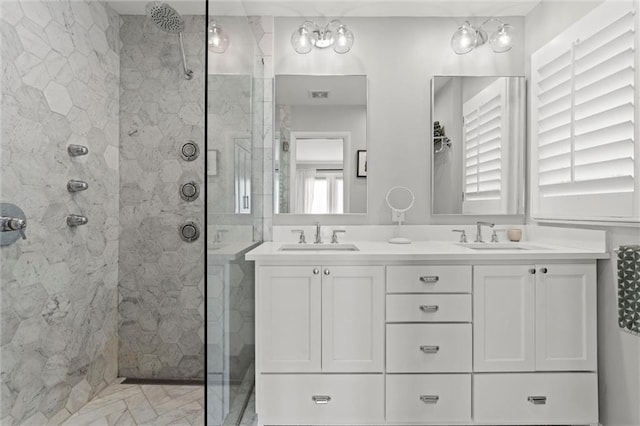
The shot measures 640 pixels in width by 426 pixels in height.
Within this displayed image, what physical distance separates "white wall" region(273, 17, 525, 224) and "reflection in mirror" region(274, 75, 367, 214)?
0.07 metres

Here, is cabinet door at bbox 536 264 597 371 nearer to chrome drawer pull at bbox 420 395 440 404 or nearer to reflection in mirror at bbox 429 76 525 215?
chrome drawer pull at bbox 420 395 440 404

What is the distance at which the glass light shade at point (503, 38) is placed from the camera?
6.92 feet

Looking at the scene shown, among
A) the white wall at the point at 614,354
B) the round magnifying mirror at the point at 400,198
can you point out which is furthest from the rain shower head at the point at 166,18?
the white wall at the point at 614,354

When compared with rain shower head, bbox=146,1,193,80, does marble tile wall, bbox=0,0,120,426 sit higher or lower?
lower

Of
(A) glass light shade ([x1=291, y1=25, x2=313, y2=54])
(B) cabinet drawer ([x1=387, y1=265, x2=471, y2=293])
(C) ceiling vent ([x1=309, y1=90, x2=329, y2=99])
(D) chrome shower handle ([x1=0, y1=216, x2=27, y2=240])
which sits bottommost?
(B) cabinet drawer ([x1=387, y1=265, x2=471, y2=293])

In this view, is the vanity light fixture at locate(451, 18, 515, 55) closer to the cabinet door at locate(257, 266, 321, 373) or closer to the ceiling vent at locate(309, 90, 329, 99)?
the ceiling vent at locate(309, 90, 329, 99)

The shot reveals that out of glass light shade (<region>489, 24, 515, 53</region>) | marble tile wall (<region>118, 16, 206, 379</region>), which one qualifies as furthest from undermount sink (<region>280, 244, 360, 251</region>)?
glass light shade (<region>489, 24, 515, 53</region>)

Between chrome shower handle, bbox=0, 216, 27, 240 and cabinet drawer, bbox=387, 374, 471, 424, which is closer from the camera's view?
chrome shower handle, bbox=0, 216, 27, 240

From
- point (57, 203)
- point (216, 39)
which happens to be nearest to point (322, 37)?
point (216, 39)

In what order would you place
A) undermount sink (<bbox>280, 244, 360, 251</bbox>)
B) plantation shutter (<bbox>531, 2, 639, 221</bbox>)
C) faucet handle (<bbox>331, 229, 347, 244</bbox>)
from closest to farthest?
plantation shutter (<bbox>531, 2, 639, 221</bbox>), undermount sink (<bbox>280, 244, 360, 251</bbox>), faucet handle (<bbox>331, 229, 347, 244</bbox>)

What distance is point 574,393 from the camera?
164 centimetres

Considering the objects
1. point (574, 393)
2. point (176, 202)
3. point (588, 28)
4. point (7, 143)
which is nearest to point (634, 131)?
point (588, 28)

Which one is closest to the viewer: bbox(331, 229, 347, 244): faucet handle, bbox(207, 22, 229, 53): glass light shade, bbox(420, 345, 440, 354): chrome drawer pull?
bbox(207, 22, 229, 53): glass light shade

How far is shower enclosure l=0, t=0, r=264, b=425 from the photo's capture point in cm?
139
